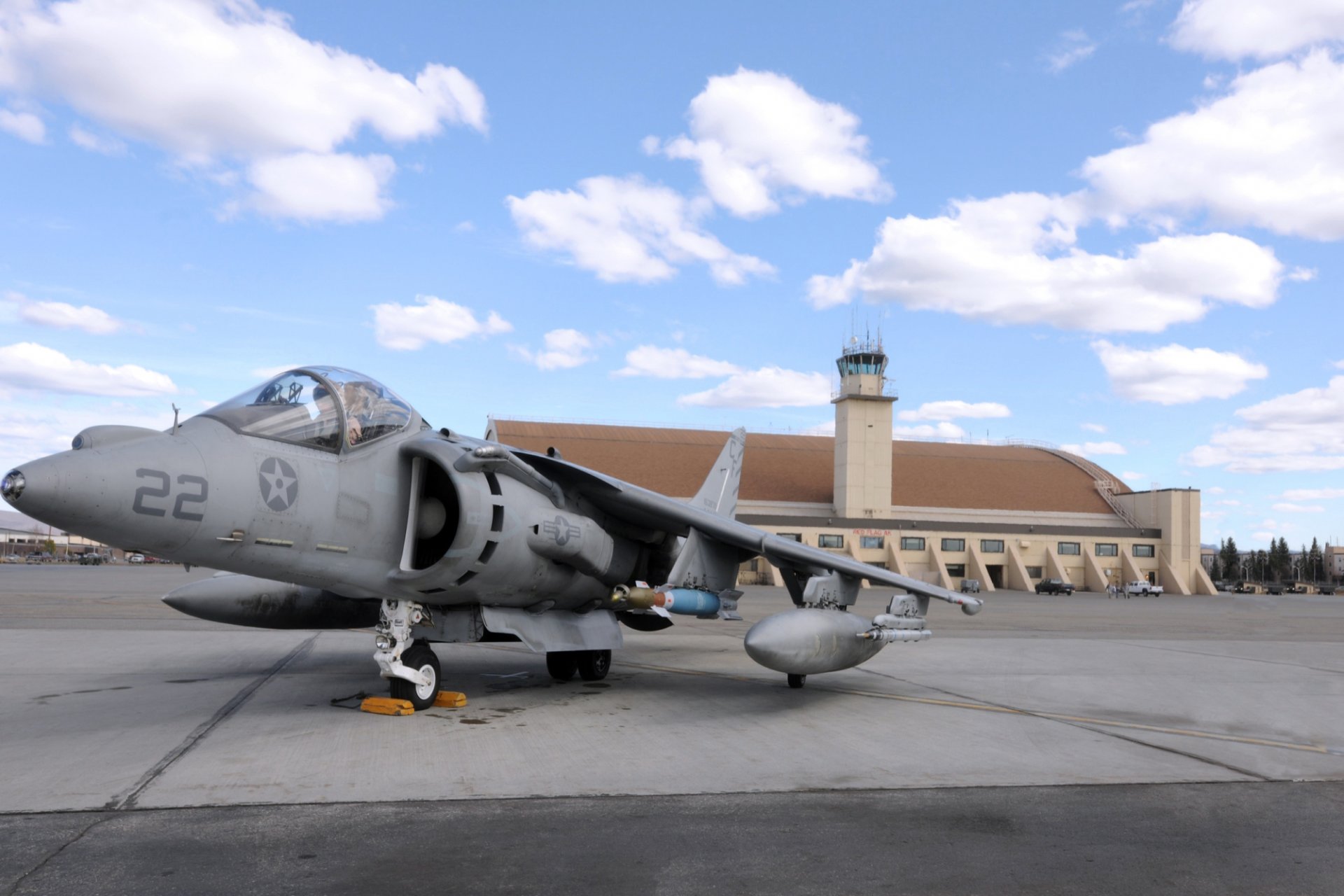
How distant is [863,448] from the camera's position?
2431 inches

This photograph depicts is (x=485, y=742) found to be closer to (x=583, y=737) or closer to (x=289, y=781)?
(x=583, y=737)

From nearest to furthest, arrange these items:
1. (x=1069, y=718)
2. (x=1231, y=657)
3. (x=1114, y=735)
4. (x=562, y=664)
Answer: (x=1114, y=735)
(x=1069, y=718)
(x=562, y=664)
(x=1231, y=657)

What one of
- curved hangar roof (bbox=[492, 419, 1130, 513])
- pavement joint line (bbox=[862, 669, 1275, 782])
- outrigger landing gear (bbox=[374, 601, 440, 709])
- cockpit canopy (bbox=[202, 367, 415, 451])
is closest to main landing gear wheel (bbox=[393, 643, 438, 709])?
outrigger landing gear (bbox=[374, 601, 440, 709])

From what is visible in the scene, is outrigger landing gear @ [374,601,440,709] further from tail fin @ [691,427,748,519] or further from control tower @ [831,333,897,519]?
control tower @ [831,333,897,519]

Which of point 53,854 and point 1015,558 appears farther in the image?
point 1015,558

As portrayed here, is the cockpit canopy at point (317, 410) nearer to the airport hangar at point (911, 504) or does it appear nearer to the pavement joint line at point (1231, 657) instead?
the pavement joint line at point (1231, 657)

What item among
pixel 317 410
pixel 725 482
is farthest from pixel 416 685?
pixel 725 482

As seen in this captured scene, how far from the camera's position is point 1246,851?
17.6 feet

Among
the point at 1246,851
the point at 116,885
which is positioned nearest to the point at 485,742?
the point at 116,885

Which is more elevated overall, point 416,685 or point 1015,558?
point 1015,558

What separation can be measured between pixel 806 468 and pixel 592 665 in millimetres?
57152

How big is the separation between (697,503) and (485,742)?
7872mm

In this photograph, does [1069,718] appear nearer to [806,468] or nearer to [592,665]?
[592,665]

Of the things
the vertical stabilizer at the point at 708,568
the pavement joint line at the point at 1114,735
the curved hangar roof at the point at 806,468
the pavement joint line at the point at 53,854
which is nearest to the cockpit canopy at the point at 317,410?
the pavement joint line at the point at 53,854
